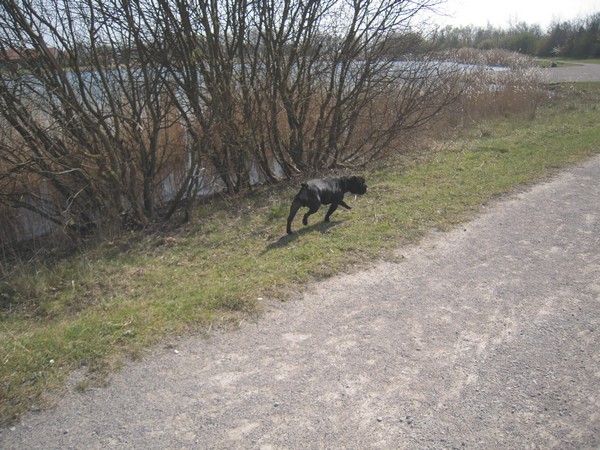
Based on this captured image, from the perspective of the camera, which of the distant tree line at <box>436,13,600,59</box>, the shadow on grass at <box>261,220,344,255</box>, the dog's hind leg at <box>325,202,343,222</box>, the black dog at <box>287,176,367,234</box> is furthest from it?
the distant tree line at <box>436,13,600,59</box>

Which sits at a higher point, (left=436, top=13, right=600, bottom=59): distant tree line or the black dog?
(left=436, top=13, right=600, bottom=59): distant tree line

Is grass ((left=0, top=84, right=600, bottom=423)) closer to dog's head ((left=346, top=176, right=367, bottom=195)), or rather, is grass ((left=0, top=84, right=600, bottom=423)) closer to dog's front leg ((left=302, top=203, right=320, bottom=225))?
dog's front leg ((left=302, top=203, right=320, bottom=225))

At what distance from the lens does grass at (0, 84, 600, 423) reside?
3773 millimetres

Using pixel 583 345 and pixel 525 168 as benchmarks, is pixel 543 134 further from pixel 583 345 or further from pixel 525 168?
pixel 583 345

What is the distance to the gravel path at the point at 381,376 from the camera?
2.87 metres

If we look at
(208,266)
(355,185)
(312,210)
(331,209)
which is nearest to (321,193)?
(312,210)

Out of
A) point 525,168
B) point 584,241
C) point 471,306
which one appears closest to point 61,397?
point 471,306

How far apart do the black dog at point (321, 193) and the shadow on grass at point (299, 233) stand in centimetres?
10

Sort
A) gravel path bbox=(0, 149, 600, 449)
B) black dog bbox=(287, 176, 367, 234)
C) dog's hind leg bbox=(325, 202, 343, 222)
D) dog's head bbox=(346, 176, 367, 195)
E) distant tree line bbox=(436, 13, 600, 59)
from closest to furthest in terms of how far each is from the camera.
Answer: gravel path bbox=(0, 149, 600, 449), black dog bbox=(287, 176, 367, 234), dog's hind leg bbox=(325, 202, 343, 222), dog's head bbox=(346, 176, 367, 195), distant tree line bbox=(436, 13, 600, 59)

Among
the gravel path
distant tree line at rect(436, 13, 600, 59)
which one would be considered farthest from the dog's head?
distant tree line at rect(436, 13, 600, 59)

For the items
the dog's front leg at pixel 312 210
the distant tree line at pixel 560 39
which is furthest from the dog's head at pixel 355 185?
the distant tree line at pixel 560 39

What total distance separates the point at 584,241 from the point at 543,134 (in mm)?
8298

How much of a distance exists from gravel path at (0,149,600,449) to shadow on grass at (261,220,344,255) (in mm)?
1501

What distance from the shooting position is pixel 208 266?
592 centimetres
